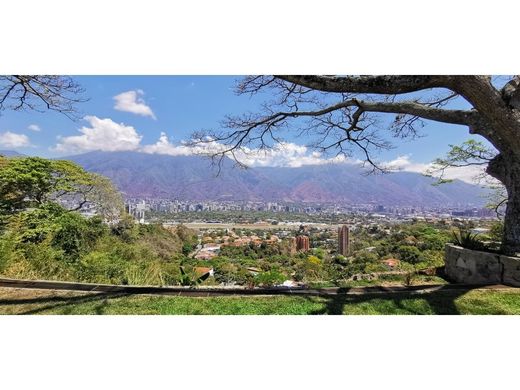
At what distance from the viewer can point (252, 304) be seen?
329cm

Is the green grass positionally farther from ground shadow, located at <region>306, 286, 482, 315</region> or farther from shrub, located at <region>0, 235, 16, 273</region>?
shrub, located at <region>0, 235, 16, 273</region>

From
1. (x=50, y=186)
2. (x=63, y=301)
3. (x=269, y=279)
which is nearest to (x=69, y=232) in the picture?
(x=50, y=186)

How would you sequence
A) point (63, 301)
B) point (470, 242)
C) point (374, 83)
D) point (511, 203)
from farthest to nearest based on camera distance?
point (470, 242) < point (511, 203) < point (374, 83) < point (63, 301)

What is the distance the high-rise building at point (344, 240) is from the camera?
6.30m

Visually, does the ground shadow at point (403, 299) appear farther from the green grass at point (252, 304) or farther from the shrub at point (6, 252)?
the shrub at point (6, 252)

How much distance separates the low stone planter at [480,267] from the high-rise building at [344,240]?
178cm

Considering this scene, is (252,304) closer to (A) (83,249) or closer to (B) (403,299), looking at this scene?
(B) (403,299)

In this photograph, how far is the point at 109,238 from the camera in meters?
7.15

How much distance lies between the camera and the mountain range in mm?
5805

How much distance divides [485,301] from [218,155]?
147 inches

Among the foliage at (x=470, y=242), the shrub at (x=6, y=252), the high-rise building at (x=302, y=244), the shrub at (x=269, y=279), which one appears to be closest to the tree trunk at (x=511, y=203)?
the foliage at (x=470, y=242)

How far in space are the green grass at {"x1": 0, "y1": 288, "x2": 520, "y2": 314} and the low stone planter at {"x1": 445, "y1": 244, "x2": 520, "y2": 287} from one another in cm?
40

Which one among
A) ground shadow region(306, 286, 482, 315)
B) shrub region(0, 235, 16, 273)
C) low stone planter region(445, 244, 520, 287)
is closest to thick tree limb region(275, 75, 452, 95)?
low stone planter region(445, 244, 520, 287)

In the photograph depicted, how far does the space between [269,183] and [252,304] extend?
132 inches
